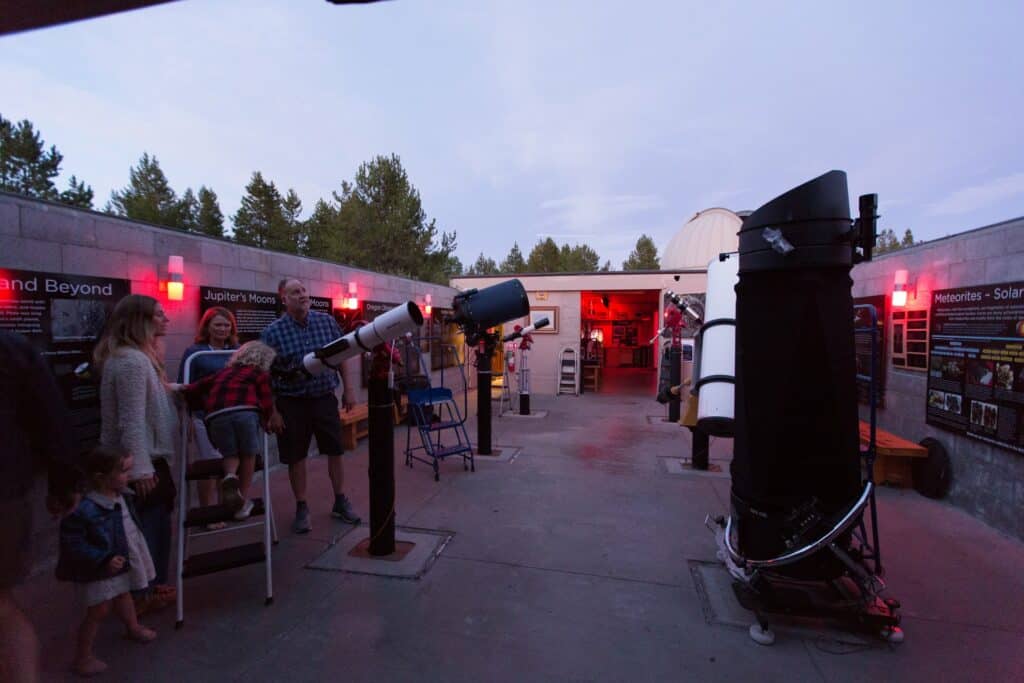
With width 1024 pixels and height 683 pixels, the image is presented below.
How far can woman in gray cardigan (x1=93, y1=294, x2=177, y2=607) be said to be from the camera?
231cm

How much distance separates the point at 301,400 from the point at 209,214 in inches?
1515

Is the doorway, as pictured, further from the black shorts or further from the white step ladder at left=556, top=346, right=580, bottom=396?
the black shorts

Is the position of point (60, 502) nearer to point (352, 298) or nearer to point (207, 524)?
point (207, 524)

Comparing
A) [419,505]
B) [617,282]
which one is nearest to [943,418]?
[419,505]

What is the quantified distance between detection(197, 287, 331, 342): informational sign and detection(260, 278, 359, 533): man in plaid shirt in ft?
4.10

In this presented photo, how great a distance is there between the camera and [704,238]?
1627 cm

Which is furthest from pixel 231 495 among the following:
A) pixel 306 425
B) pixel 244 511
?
pixel 306 425

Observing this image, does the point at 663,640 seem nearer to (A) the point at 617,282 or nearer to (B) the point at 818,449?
(B) the point at 818,449

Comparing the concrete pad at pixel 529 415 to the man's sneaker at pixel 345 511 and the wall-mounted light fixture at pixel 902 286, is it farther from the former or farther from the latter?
the wall-mounted light fixture at pixel 902 286

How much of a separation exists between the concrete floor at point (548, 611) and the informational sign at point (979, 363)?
2.61ft

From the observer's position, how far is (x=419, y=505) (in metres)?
4.06

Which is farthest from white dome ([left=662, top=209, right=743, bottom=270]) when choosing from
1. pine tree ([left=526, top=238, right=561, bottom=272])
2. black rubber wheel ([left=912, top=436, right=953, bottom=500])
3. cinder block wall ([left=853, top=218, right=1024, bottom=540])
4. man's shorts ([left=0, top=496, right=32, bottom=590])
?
pine tree ([left=526, top=238, right=561, bottom=272])

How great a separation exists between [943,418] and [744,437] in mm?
3242

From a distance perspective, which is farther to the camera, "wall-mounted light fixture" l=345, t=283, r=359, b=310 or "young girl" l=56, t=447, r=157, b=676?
"wall-mounted light fixture" l=345, t=283, r=359, b=310
